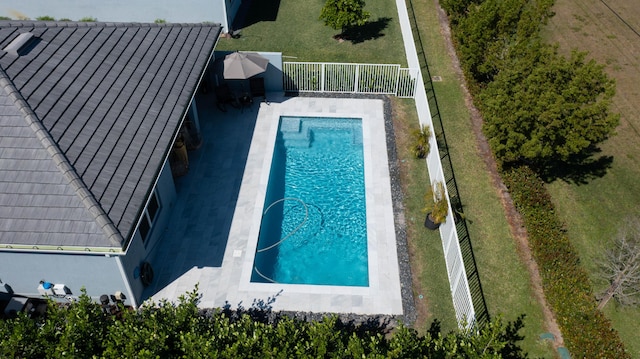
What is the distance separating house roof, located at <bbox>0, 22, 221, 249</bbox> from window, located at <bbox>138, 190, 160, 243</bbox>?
243cm

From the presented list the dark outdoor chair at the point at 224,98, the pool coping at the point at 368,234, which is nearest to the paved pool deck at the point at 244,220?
the pool coping at the point at 368,234

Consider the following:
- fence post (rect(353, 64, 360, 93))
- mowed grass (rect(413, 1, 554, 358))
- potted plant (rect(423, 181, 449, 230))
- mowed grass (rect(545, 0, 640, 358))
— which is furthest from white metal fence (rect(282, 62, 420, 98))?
mowed grass (rect(545, 0, 640, 358))

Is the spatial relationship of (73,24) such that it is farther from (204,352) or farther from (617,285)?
(617,285)

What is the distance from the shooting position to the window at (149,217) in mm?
17094

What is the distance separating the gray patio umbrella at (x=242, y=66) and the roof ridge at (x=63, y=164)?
35.5 feet

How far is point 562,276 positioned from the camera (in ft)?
53.5

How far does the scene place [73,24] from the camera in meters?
19.8

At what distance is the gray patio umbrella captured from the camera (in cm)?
2428

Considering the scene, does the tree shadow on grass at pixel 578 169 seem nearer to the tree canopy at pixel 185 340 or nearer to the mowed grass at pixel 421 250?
the mowed grass at pixel 421 250

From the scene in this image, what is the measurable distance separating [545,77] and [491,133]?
294 centimetres

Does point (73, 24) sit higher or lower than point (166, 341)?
higher

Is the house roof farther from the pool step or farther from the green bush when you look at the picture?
the green bush

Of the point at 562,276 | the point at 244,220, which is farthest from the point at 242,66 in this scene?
the point at 562,276

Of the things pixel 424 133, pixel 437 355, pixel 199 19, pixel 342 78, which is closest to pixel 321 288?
pixel 437 355
